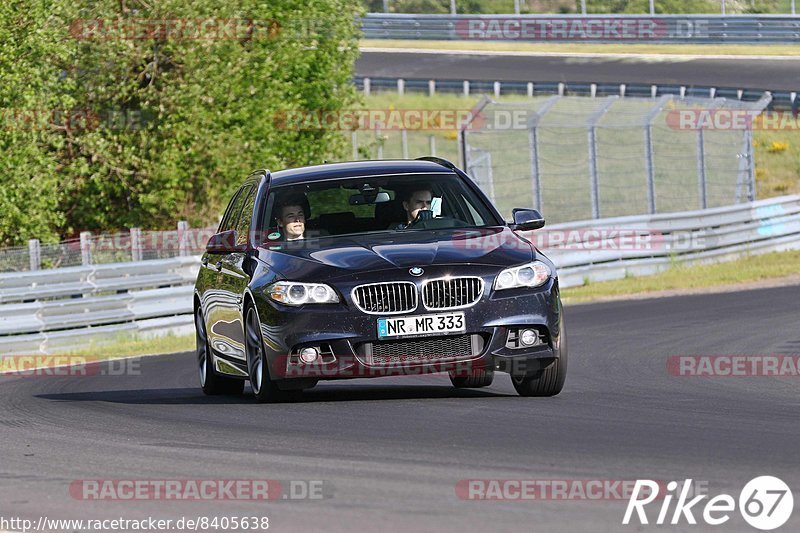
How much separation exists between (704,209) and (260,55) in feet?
29.5

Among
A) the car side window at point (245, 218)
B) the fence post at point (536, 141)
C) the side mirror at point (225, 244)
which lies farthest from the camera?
the fence post at point (536, 141)

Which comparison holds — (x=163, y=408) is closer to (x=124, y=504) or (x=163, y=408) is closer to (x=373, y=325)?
(x=373, y=325)

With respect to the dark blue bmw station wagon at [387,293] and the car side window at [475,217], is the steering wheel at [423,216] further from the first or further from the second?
the car side window at [475,217]

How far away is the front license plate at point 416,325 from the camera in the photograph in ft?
31.9

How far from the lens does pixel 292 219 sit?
35.9 ft

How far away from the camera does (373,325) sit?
973 centimetres

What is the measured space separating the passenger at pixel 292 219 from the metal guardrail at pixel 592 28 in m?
48.3

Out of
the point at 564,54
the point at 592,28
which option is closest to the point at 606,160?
the point at 564,54

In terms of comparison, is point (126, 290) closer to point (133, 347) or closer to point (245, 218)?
point (133, 347)

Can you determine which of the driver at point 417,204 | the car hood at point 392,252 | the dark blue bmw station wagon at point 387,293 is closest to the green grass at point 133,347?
the dark blue bmw station wagon at point 387,293

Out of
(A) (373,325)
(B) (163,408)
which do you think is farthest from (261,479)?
(B) (163,408)

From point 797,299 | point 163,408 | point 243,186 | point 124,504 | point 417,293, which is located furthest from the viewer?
point 797,299

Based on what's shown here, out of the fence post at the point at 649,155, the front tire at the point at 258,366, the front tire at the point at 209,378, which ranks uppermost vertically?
the front tire at the point at 258,366

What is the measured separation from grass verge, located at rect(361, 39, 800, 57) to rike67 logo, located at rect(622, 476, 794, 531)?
2002 inches
